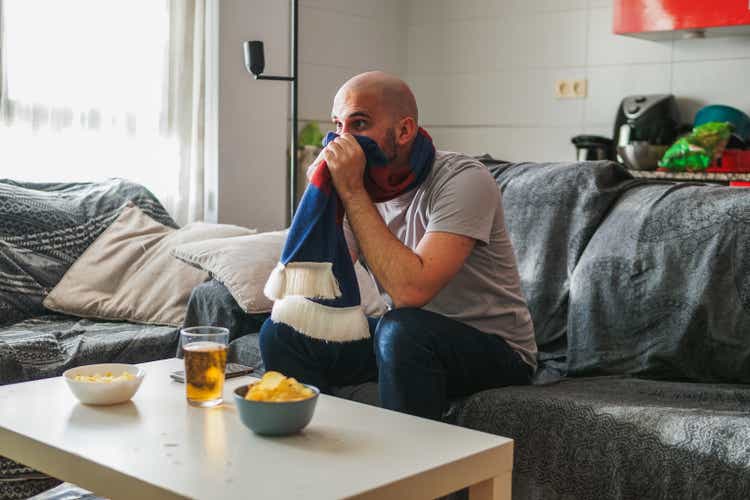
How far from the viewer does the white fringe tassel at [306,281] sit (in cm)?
184

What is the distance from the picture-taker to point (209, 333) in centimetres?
161

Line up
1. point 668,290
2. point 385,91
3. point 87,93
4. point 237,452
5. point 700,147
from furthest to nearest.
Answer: point 700,147 → point 87,93 → point 668,290 → point 385,91 → point 237,452

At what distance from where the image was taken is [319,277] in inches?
72.5

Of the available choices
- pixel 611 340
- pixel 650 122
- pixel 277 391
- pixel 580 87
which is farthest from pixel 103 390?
pixel 580 87

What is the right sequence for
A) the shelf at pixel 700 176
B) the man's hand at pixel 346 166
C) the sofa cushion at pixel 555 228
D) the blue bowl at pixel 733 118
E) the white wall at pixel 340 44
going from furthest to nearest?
the white wall at pixel 340 44 < the blue bowl at pixel 733 118 < the shelf at pixel 700 176 < the sofa cushion at pixel 555 228 < the man's hand at pixel 346 166

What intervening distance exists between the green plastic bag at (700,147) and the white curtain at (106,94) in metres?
2.07

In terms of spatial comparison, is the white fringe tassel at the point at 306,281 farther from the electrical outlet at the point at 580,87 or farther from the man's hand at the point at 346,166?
the electrical outlet at the point at 580,87

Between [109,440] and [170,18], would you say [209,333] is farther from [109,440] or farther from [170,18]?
[170,18]

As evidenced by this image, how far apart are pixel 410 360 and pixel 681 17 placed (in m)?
2.87

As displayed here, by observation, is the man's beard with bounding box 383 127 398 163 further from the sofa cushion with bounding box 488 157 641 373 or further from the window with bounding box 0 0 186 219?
the window with bounding box 0 0 186 219

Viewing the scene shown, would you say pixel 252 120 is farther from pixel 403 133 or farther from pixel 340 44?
pixel 403 133

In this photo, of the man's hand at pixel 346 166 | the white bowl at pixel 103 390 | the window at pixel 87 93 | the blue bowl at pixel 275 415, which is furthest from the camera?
the window at pixel 87 93

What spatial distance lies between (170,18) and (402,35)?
1751 mm

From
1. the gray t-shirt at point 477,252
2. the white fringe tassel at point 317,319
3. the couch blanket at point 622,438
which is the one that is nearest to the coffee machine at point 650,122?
the gray t-shirt at point 477,252
